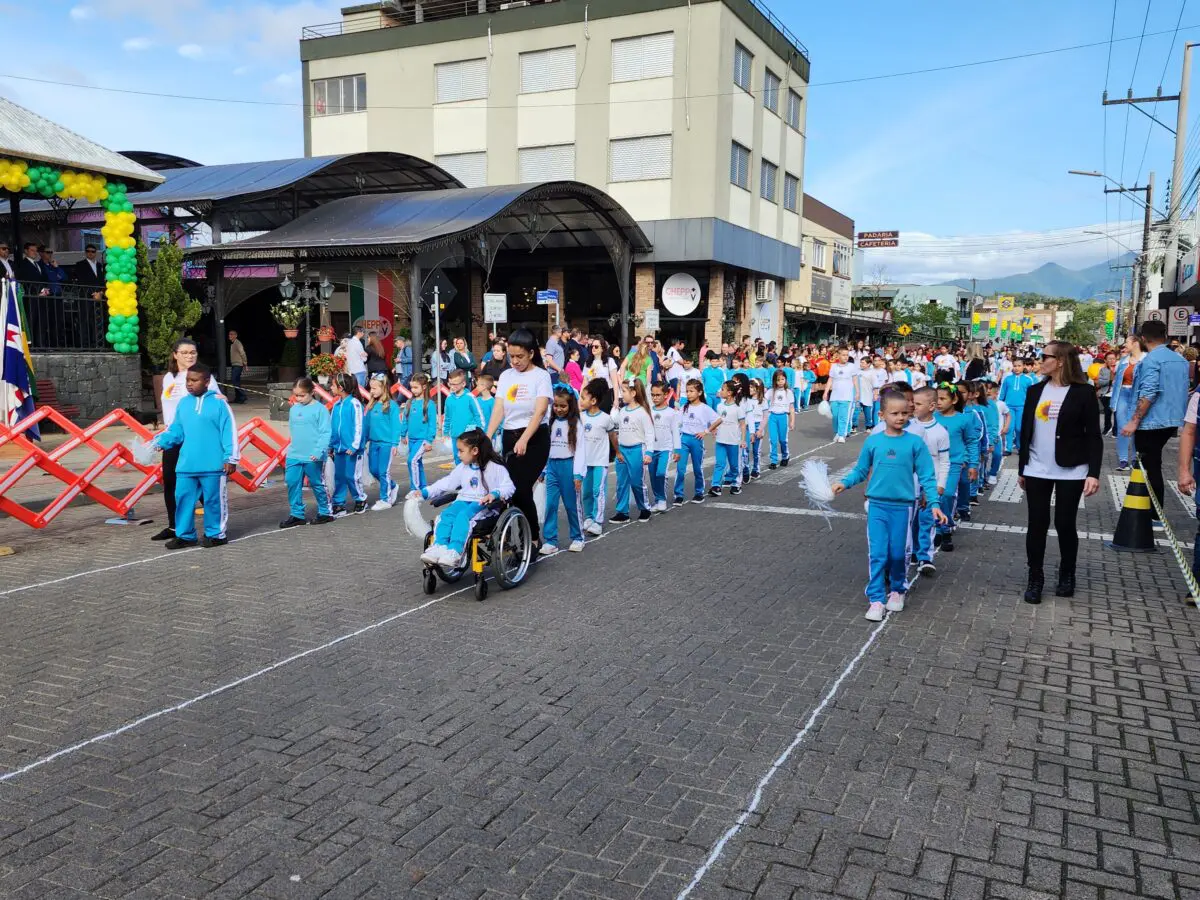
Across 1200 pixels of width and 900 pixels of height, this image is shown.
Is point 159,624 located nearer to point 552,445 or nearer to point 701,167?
point 552,445

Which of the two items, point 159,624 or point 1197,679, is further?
point 159,624

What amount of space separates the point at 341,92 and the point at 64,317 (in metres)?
25.9

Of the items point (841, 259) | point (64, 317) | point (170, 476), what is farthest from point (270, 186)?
point (841, 259)

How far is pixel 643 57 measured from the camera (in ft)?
110

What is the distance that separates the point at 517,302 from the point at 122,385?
20.2 m

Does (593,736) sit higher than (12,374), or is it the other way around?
(12,374)

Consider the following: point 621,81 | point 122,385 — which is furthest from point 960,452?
point 621,81

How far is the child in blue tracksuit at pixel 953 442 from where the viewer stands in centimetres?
870

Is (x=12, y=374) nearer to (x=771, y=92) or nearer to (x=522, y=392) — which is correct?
(x=522, y=392)

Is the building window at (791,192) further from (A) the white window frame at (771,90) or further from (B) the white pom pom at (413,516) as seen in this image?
(B) the white pom pom at (413,516)

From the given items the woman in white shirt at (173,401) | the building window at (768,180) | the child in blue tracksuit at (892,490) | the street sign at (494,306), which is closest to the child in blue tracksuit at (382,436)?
the woman in white shirt at (173,401)

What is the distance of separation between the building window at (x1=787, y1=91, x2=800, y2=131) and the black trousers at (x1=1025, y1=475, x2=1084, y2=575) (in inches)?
1418

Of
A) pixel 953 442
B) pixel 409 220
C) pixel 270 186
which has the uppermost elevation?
pixel 270 186

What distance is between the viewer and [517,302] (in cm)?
3678
